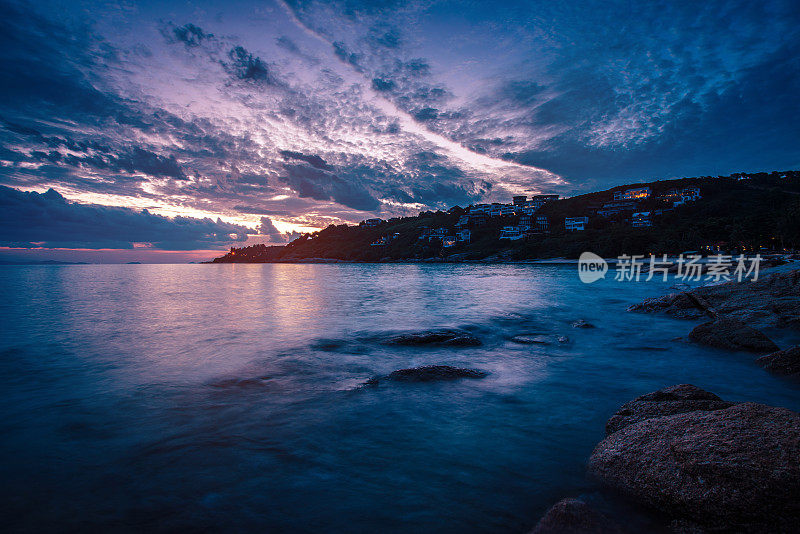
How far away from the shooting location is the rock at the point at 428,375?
8570mm

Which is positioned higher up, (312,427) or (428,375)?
(428,375)

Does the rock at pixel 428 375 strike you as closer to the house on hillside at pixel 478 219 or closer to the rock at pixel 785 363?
the rock at pixel 785 363

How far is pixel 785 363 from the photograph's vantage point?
8.23 metres

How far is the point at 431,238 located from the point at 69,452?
135485 millimetres

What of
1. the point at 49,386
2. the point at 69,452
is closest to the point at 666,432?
the point at 69,452

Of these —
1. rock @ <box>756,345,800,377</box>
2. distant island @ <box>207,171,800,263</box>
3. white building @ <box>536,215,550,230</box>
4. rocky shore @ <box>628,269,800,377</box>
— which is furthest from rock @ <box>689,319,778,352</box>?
white building @ <box>536,215,550,230</box>

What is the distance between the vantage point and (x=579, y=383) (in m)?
8.46

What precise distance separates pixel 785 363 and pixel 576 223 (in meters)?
109

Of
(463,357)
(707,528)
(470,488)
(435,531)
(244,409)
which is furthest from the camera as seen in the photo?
(463,357)

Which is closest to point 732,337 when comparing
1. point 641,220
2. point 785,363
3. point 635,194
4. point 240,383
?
point 785,363

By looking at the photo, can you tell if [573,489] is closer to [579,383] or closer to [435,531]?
[435,531]

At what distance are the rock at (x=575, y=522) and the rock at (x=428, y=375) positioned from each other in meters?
4.92

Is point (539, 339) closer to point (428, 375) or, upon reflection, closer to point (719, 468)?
point (428, 375)

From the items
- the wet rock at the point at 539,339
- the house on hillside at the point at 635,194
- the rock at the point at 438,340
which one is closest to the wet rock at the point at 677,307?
the wet rock at the point at 539,339
